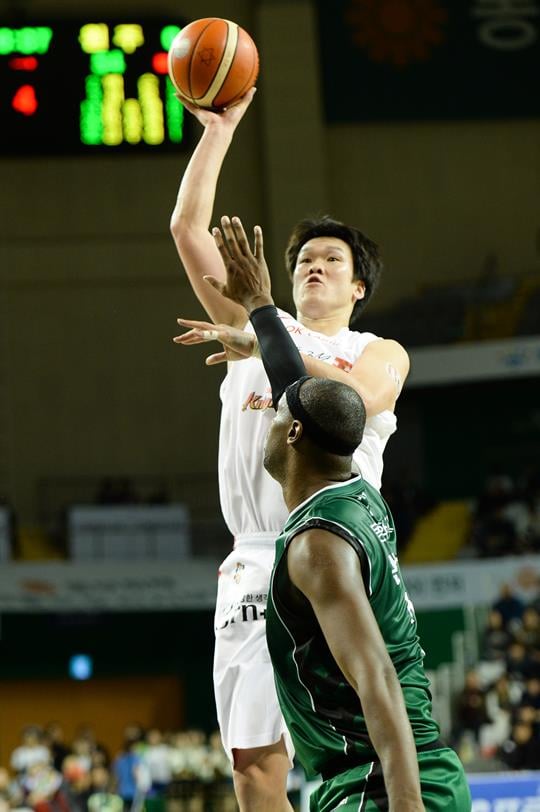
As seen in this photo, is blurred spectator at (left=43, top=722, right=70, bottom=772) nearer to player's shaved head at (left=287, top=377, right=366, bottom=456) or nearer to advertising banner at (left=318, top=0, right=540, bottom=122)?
advertising banner at (left=318, top=0, right=540, bottom=122)

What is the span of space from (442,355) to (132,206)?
591 centimetres

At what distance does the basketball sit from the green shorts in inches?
101

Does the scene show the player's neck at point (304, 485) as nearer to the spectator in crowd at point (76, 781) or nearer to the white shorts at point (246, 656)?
the white shorts at point (246, 656)

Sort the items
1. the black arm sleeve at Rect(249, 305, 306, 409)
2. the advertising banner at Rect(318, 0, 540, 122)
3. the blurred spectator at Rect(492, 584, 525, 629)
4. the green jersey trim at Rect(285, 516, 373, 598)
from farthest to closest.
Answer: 1. the advertising banner at Rect(318, 0, 540, 122)
2. the blurred spectator at Rect(492, 584, 525, 629)
3. the black arm sleeve at Rect(249, 305, 306, 409)
4. the green jersey trim at Rect(285, 516, 373, 598)

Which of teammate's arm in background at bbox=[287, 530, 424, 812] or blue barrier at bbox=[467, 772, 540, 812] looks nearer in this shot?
teammate's arm in background at bbox=[287, 530, 424, 812]

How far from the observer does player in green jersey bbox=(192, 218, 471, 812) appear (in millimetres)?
2580

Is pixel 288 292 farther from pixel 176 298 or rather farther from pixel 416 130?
pixel 416 130

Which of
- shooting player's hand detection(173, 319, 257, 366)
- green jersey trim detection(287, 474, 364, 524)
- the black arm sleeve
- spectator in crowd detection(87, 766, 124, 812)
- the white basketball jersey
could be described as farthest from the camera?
spectator in crowd detection(87, 766, 124, 812)

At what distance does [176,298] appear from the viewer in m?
22.4

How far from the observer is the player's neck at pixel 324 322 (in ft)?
13.8

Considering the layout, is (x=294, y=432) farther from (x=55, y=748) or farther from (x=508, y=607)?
(x=508, y=607)

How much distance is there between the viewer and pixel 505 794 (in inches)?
316

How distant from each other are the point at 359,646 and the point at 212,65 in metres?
2.52

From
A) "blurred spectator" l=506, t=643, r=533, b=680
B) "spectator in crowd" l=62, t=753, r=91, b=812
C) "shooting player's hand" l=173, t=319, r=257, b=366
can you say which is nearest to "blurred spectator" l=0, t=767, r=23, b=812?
"spectator in crowd" l=62, t=753, r=91, b=812
